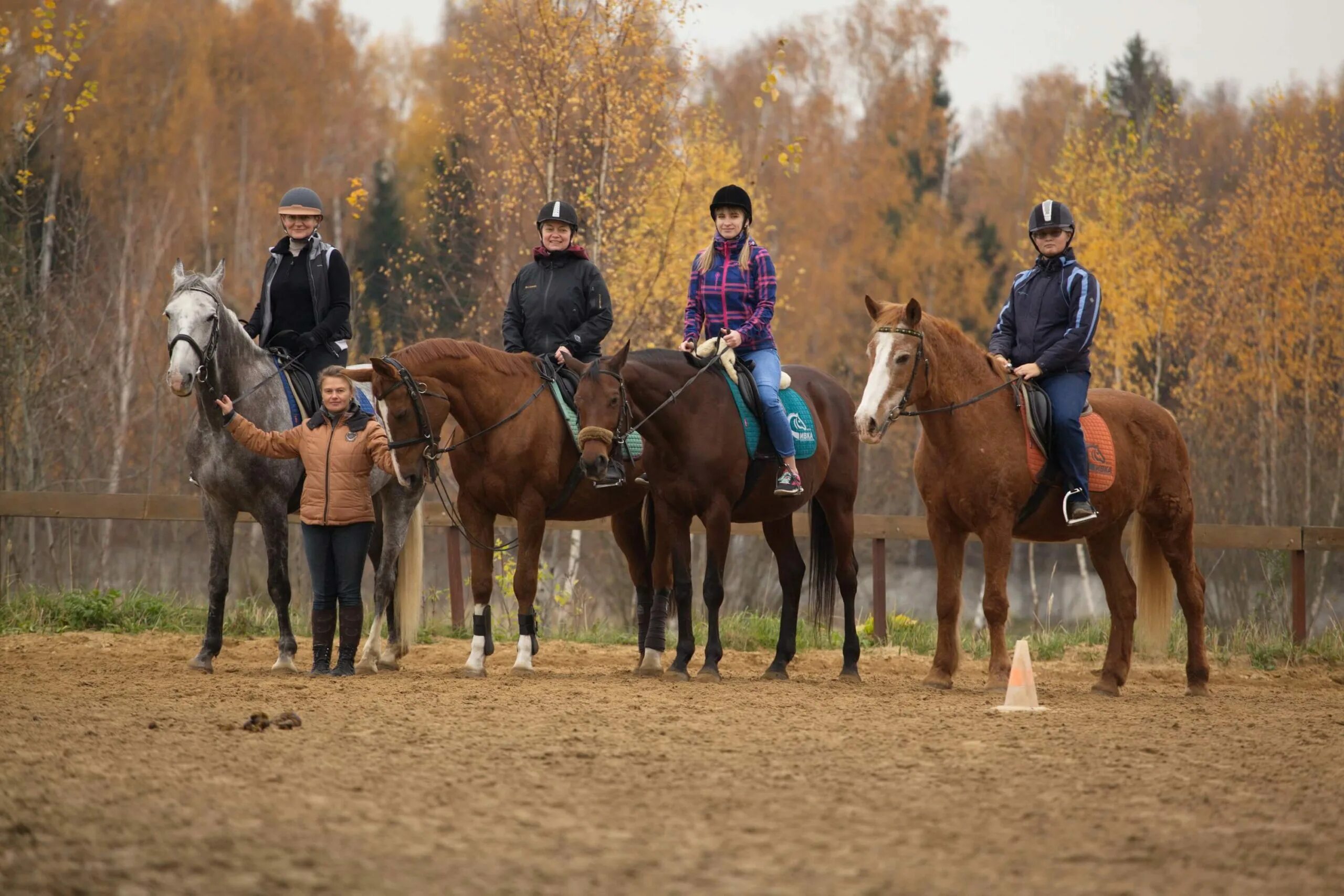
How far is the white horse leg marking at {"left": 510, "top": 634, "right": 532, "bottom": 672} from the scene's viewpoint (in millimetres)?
9391

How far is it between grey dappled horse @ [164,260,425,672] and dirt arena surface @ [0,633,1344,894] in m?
1.10

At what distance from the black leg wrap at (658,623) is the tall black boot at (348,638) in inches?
75.6

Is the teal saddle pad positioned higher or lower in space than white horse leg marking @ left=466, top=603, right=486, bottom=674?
higher

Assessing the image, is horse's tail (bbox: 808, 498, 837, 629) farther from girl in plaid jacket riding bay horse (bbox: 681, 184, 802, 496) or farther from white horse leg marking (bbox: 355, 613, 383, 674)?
white horse leg marking (bbox: 355, 613, 383, 674)

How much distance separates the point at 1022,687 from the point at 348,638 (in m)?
4.24

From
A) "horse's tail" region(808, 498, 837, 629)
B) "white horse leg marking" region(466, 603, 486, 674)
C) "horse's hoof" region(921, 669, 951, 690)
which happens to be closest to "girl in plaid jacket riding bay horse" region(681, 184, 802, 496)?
"horse's tail" region(808, 498, 837, 629)

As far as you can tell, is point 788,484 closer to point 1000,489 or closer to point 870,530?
point 1000,489

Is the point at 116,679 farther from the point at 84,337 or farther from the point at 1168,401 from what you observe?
the point at 1168,401

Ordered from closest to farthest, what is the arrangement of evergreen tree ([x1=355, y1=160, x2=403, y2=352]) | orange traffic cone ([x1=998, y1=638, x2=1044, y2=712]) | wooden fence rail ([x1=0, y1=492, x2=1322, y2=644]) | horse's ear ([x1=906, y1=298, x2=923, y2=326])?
1. orange traffic cone ([x1=998, y1=638, x2=1044, y2=712])
2. horse's ear ([x1=906, y1=298, x2=923, y2=326])
3. wooden fence rail ([x1=0, y1=492, x2=1322, y2=644])
4. evergreen tree ([x1=355, y1=160, x2=403, y2=352])

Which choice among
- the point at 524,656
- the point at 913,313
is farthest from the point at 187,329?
the point at 913,313

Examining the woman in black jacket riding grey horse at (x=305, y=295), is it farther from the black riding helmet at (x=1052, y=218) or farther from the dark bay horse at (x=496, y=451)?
the black riding helmet at (x=1052, y=218)

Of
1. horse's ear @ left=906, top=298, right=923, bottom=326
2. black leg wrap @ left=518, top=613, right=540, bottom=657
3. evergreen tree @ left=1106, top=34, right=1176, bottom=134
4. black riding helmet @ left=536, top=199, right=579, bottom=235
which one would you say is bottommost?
black leg wrap @ left=518, top=613, right=540, bottom=657

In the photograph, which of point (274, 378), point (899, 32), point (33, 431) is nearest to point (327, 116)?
point (899, 32)

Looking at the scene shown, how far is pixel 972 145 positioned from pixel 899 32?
7478 millimetres
